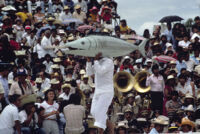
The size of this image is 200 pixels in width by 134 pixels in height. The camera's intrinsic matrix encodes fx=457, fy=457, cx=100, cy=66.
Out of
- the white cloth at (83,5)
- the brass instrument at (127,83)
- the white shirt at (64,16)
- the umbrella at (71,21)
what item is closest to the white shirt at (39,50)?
the umbrella at (71,21)

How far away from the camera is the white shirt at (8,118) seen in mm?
9766

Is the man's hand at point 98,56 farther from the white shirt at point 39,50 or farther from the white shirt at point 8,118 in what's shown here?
the white shirt at point 39,50

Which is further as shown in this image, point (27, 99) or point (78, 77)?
point (78, 77)

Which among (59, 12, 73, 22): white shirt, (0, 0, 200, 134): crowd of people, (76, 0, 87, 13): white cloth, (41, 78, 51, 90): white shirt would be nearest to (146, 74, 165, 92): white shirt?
(0, 0, 200, 134): crowd of people

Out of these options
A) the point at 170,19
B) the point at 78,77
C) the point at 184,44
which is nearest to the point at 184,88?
the point at 78,77

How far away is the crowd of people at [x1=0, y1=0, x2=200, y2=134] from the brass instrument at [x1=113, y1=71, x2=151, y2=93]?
0.15m

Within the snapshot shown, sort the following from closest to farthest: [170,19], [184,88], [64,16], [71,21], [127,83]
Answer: [184,88] < [127,83] < [71,21] < [170,19] < [64,16]

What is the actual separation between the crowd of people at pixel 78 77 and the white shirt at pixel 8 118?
1 cm

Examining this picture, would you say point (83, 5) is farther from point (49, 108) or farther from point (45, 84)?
point (49, 108)

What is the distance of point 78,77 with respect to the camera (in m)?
15.5

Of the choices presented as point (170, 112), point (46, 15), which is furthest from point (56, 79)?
point (46, 15)

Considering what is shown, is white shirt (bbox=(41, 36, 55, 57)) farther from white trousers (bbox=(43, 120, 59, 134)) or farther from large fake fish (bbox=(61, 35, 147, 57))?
large fake fish (bbox=(61, 35, 147, 57))

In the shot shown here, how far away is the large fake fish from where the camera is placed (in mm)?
9242

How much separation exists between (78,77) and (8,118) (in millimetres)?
5905
